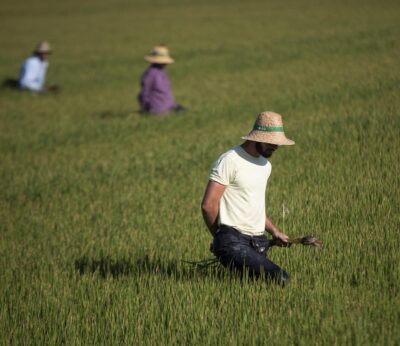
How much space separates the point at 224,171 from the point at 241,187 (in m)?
0.18

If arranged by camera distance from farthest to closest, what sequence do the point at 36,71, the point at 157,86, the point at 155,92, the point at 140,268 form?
the point at 36,71, the point at 155,92, the point at 157,86, the point at 140,268

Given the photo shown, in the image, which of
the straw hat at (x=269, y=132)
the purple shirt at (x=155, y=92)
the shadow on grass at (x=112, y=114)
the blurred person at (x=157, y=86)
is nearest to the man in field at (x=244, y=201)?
the straw hat at (x=269, y=132)

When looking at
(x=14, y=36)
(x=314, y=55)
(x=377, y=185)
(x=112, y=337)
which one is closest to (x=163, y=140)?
(x=377, y=185)

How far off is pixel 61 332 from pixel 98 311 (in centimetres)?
32


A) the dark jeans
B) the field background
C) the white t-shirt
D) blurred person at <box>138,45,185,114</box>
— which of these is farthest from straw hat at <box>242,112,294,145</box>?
blurred person at <box>138,45,185,114</box>

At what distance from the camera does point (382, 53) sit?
16.5m

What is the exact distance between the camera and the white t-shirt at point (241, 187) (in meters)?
4.64

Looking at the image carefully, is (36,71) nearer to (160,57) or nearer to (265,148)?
(160,57)

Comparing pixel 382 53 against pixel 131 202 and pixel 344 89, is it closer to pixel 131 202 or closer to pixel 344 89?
pixel 344 89

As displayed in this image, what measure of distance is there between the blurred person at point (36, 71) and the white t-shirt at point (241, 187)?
1330 centimetres

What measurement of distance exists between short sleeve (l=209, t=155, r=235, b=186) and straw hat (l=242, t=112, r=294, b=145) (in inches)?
8.1

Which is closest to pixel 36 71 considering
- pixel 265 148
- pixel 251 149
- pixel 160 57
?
pixel 160 57

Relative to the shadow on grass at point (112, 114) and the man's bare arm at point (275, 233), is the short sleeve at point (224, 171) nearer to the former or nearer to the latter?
the man's bare arm at point (275, 233)

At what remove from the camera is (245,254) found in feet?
15.2
